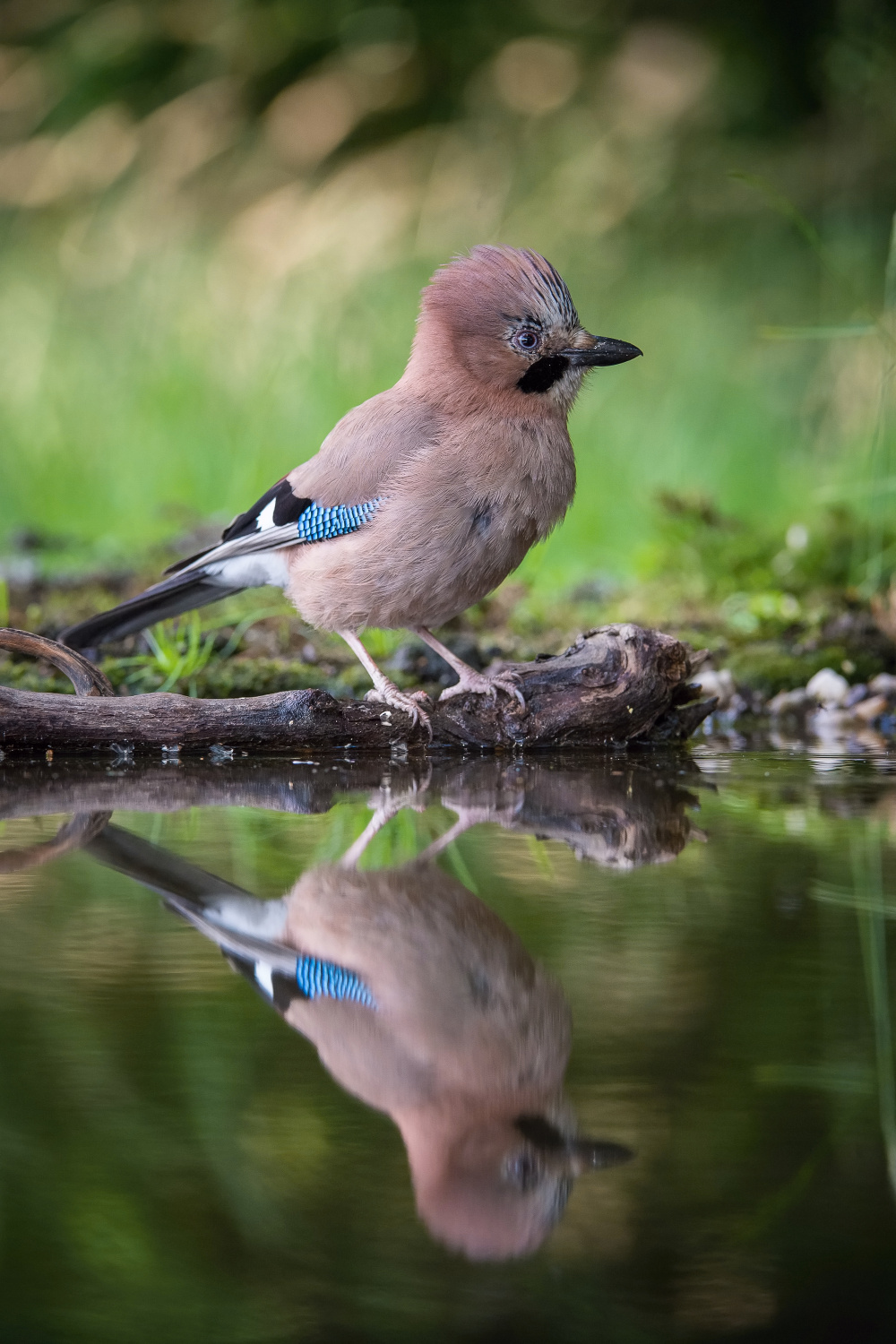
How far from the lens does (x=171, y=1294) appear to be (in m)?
1.17

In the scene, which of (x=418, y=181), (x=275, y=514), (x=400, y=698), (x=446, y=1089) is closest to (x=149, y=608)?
(x=275, y=514)

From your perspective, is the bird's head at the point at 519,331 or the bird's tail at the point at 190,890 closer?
the bird's tail at the point at 190,890

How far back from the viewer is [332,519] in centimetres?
419

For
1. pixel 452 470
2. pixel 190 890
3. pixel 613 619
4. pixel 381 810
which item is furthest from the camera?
pixel 613 619

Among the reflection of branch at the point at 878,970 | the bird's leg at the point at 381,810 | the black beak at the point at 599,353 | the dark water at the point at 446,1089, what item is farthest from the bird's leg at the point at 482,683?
the reflection of branch at the point at 878,970

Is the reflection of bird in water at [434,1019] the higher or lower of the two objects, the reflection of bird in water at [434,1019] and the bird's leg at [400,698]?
the lower

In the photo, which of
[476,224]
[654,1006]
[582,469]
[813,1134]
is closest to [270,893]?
[654,1006]

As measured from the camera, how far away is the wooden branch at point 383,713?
12.2ft

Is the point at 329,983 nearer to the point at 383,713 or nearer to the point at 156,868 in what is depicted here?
the point at 156,868

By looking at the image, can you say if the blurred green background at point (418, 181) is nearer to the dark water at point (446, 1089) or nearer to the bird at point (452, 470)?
the bird at point (452, 470)

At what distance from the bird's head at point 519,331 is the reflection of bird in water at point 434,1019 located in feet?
6.06

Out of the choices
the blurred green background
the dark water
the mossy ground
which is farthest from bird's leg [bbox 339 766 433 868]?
the blurred green background

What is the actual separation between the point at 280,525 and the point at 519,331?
34.3 inches

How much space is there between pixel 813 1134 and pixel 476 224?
9.65 metres
